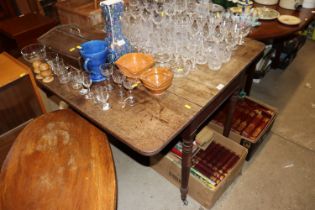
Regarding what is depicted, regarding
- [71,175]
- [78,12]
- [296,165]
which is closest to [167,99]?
[71,175]

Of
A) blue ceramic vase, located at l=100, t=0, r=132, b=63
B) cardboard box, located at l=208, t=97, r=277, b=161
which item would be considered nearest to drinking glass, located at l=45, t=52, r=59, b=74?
blue ceramic vase, located at l=100, t=0, r=132, b=63

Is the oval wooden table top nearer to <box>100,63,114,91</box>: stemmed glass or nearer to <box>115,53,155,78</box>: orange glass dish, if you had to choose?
<box>100,63,114,91</box>: stemmed glass

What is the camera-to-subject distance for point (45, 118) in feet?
4.91

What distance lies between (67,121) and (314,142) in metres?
1.82

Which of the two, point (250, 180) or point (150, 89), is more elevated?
point (150, 89)

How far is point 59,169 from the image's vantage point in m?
1.23

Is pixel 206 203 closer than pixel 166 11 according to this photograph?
Yes

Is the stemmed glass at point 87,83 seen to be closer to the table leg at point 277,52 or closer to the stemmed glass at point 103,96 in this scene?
the stemmed glass at point 103,96

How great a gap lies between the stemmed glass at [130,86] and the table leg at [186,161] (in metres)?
0.31

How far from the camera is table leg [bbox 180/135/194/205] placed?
1280mm

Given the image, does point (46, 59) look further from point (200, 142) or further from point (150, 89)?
point (200, 142)

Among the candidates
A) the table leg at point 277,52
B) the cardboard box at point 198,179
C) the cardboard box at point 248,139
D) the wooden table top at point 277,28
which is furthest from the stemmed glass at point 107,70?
the table leg at point 277,52

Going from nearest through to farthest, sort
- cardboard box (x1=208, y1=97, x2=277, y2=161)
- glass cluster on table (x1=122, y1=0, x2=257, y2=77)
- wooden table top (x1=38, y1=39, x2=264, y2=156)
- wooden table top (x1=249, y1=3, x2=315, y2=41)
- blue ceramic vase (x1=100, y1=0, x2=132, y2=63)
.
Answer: wooden table top (x1=38, y1=39, x2=264, y2=156) → blue ceramic vase (x1=100, y1=0, x2=132, y2=63) → glass cluster on table (x1=122, y1=0, x2=257, y2=77) → cardboard box (x1=208, y1=97, x2=277, y2=161) → wooden table top (x1=249, y1=3, x2=315, y2=41)

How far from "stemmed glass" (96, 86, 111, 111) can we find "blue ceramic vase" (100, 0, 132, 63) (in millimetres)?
168
